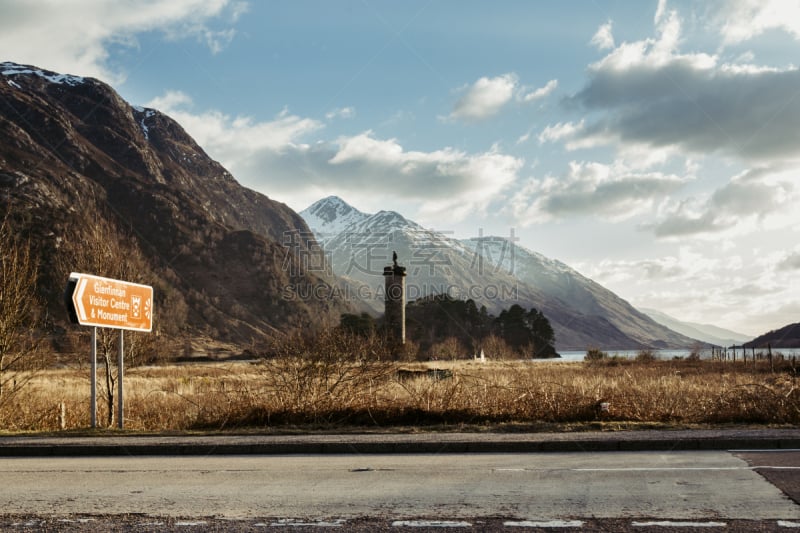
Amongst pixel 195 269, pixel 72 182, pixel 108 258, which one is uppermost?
pixel 72 182

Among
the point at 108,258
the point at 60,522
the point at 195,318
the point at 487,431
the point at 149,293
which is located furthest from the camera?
the point at 195,318

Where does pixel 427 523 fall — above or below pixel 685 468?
above

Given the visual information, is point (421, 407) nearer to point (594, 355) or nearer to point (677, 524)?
point (677, 524)

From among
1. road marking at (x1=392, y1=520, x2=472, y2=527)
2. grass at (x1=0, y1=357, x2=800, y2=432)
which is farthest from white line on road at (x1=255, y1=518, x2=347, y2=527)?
grass at (x1=0, y1=357, x2=800, y2=432)

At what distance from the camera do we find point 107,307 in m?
17.1

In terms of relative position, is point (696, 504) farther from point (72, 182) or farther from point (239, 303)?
point (72, 182)

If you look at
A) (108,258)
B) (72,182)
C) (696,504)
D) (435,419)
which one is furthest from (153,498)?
(72,182)

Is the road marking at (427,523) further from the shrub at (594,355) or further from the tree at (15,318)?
the shrub at (594,355)

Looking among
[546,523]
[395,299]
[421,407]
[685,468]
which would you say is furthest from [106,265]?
[395,299]

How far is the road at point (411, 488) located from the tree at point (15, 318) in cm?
765

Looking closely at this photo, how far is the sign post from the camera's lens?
16031 millimetres

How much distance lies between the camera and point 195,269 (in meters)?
200

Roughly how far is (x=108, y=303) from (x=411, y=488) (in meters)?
10.8

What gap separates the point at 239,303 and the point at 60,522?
191m
